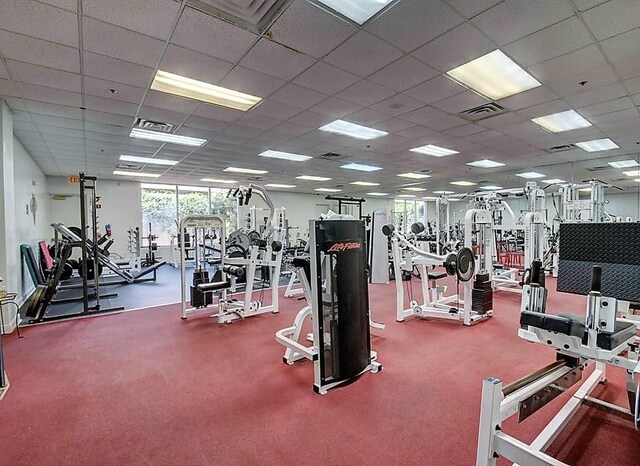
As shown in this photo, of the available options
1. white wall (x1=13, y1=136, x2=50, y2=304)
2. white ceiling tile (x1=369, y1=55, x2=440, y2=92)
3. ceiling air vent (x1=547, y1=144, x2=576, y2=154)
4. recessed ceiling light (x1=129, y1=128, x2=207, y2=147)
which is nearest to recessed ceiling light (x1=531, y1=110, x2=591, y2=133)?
ceiling air vent (x1=547, y1=144, x2=576, y2=154)

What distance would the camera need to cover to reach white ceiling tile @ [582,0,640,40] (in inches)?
95.6

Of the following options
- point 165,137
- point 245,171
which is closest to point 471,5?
point 165,137

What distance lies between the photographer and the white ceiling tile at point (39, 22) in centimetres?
238

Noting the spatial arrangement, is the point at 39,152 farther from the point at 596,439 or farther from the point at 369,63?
the point at 596,439

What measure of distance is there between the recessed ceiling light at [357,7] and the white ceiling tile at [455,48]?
698 mm

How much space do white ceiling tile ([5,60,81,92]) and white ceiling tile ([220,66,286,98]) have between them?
1.58m

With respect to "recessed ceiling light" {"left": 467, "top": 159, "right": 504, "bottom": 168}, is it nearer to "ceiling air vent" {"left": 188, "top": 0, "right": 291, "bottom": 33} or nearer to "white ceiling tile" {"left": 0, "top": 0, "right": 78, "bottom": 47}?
"ceiling air vent" {"left": 188, "top": 0, "right": 291, "bottom": 33}

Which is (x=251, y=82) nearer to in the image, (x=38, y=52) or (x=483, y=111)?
(x=38, y=52)

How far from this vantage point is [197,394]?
2566 mm

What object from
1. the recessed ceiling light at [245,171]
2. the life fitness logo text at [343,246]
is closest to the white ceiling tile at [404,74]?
the life fitness logo text at [343,246]

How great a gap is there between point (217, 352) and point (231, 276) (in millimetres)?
1649

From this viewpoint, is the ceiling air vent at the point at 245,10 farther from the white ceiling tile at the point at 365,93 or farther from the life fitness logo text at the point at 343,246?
the life fitness logo text at the point at 343,246

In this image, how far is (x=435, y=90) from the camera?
3977 millimetres

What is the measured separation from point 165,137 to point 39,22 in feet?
10.9
